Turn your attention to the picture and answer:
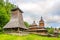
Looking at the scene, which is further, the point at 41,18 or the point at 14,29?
the point at 41,18

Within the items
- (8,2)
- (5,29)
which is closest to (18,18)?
(5,29)

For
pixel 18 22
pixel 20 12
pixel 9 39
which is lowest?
pixel 9 39

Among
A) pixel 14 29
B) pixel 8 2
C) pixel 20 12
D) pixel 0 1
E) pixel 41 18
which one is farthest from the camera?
pixel 8 2

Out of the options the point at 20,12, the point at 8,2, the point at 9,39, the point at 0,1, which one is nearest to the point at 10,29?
the point at 20,12

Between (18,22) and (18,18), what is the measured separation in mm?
2248

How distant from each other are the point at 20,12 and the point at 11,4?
1025 inches

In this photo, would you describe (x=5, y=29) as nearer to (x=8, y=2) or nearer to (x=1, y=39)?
(x=1, y=39)

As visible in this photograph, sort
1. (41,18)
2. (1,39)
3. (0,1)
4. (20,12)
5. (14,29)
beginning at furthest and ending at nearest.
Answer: (0,1)
(41,18)
(20,12)
(14,29)
(1,39)

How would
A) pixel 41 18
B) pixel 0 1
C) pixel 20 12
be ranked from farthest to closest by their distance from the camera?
pixel 0 1 → pixel 41 18 → pixel 20 12

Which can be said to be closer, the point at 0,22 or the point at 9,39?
the point at 9,39

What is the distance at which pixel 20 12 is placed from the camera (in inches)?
2074

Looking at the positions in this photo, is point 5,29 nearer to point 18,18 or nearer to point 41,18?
point 18,18

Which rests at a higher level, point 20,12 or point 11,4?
point 11,4

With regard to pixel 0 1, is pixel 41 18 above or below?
below
